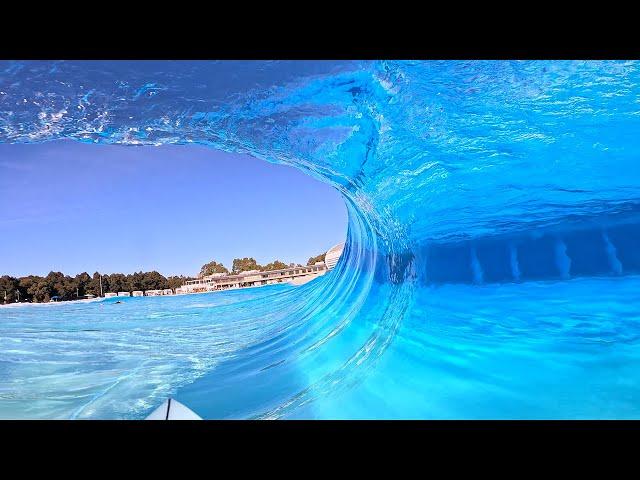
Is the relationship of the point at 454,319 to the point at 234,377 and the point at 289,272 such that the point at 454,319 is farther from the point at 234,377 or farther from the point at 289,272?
the point at 289,272

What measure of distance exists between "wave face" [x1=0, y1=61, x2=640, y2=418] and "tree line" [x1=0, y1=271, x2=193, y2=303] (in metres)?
30.9

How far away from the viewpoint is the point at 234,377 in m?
4.22

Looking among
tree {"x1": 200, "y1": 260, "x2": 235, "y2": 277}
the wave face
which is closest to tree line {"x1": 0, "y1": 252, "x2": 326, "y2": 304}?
tree {"x1": 200, "y1": 260, "x2": 235, "y2": 277}

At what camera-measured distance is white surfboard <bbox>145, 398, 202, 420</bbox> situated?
171 cm

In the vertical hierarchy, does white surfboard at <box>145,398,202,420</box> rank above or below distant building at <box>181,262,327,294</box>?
below

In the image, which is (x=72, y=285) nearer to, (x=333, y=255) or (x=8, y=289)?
(x=8, y=289)

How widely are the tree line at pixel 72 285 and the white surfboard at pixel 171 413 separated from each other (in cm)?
3386

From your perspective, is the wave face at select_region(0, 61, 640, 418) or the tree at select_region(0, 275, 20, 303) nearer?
the wave face at select_region(0, 61, 640, 418)

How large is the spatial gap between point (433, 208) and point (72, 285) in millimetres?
34488

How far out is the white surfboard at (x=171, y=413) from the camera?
171cm

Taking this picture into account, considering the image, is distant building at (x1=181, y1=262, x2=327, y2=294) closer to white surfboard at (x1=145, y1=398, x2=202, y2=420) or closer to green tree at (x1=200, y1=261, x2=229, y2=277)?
green tree at (x1=200, y1=261, x2=229, y2=277)

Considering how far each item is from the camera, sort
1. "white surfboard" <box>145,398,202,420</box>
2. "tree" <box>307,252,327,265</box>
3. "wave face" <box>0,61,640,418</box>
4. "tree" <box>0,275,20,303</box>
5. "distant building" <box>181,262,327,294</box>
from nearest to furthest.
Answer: "white surfboard" <box>145,398,202,420</box>, "wave face" <box>0,61,640,418</box>, "tree" <box>307,252,327,265</box>, "distant building" <box>181,262,327,294</box>, "tree" <box>0,275,20,303</box>

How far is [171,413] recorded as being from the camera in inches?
69.5
